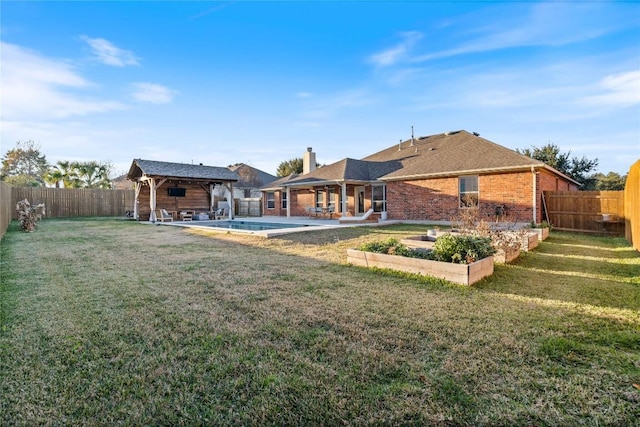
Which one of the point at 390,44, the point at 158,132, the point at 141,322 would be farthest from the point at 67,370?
the point at 158,132

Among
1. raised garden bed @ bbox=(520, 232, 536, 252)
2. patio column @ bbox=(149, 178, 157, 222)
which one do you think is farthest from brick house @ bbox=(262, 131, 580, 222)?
patio column @ bbox=(149, 178, 157, 222)

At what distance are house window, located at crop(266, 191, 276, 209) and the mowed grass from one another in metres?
20.2

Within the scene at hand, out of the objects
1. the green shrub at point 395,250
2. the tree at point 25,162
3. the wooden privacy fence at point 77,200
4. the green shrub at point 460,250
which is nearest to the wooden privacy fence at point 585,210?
the green shrub at point 460,250

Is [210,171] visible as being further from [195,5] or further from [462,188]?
[462,188]

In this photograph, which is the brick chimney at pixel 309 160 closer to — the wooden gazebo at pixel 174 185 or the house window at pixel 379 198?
the wooden gazebo at pixel 174 185

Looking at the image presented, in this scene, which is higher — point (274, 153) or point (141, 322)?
point (274, 153)

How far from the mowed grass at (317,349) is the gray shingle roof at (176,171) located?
14.8 metres

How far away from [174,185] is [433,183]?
17.3 meters

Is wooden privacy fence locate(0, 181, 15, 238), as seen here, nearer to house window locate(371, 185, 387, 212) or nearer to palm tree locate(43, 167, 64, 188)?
house window locate(371, 185, 387, 212)

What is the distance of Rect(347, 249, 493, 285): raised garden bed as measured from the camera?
4910 mm

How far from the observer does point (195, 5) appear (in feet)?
31.4

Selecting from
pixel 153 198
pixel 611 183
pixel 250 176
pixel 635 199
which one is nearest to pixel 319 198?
pixel 153 198

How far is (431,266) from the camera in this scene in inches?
209

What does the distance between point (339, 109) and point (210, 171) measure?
10.4 meters
